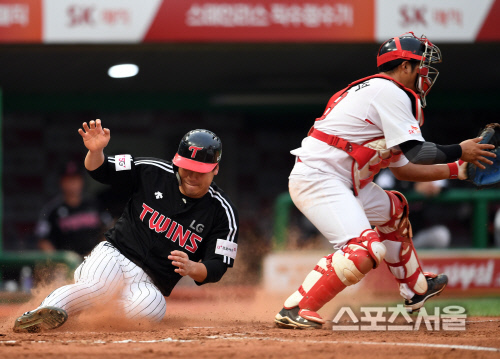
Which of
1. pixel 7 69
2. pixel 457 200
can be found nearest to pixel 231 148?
pixel 7 69

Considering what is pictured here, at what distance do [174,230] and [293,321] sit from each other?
0.92 meters

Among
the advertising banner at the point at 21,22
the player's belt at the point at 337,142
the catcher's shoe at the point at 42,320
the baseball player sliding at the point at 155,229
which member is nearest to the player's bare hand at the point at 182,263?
the baseball player sliding at the point at 155,229

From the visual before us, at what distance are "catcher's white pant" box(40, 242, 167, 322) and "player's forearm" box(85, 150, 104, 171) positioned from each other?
20.6 inches

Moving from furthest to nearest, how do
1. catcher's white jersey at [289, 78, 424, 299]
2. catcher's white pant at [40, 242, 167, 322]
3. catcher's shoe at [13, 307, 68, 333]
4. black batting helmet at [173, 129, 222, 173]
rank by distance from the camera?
black batting helmet at [173, 129, 222, 173] → catcher's white pant at [40, 242, 167, 322] → catcher's white jersey at [289, 78, 424, 299] → catcher's shoe at [13, 307, 68, 333]

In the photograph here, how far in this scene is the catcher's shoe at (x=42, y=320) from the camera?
3926 mm

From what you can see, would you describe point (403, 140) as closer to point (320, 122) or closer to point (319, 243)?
point (320, 122)

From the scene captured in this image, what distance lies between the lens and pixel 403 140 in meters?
4.06

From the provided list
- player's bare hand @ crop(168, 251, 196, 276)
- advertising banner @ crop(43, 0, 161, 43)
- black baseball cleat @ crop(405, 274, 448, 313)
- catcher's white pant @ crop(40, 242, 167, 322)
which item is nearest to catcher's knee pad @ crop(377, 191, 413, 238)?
black baseball cleat @ crop(405, 274, 448, 313)

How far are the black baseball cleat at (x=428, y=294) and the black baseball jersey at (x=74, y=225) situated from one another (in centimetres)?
397

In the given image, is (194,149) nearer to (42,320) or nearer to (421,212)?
(42,320)

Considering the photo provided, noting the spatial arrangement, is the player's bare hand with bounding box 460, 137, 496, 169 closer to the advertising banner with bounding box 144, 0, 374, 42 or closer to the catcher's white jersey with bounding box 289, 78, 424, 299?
the catcher's white jersey with bounding box 289, 78, 424, 299

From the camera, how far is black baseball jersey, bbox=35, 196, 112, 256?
7.82 meters

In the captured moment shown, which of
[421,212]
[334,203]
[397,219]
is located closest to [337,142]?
[334,203]

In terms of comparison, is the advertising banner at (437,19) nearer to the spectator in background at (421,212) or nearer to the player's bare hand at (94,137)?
the spectator in background at (421,212)
